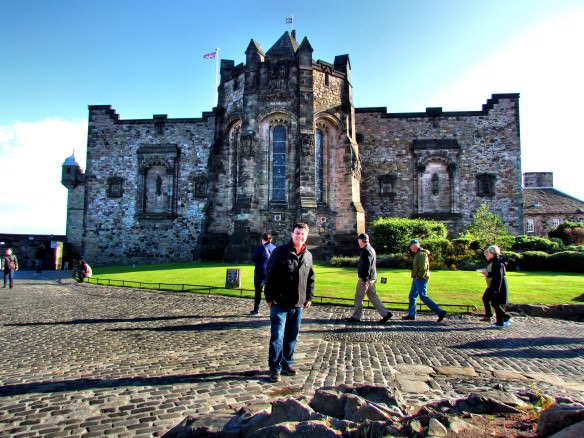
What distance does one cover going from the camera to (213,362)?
5609mm

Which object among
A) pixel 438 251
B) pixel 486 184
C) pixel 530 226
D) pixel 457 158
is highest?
pixel 457 158

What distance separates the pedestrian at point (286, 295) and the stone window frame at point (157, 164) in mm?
26404

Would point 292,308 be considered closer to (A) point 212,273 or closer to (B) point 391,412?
(B) point 391,412

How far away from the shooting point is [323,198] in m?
23.3

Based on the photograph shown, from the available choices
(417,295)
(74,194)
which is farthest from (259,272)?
(74,194)

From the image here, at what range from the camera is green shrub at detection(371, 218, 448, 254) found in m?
23.0

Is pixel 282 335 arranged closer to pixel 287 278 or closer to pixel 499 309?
pixel 287 278

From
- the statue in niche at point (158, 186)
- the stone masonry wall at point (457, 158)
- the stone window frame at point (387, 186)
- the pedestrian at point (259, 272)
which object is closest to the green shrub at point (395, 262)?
the stone masonry wall at point (457, 158)

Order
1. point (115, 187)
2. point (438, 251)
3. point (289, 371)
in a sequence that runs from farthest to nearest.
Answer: point (115, 187) → point (438, 251) → point (289, 371)

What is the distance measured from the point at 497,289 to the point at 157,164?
27.0 meters

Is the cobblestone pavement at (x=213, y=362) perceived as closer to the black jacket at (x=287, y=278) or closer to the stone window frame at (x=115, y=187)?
the black jacket at (x=287, y=278)

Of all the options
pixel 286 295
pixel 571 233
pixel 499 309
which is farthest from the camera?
pixel 571 233

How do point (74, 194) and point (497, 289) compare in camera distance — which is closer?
point (497, 289)

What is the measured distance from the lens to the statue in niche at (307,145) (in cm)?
2162
